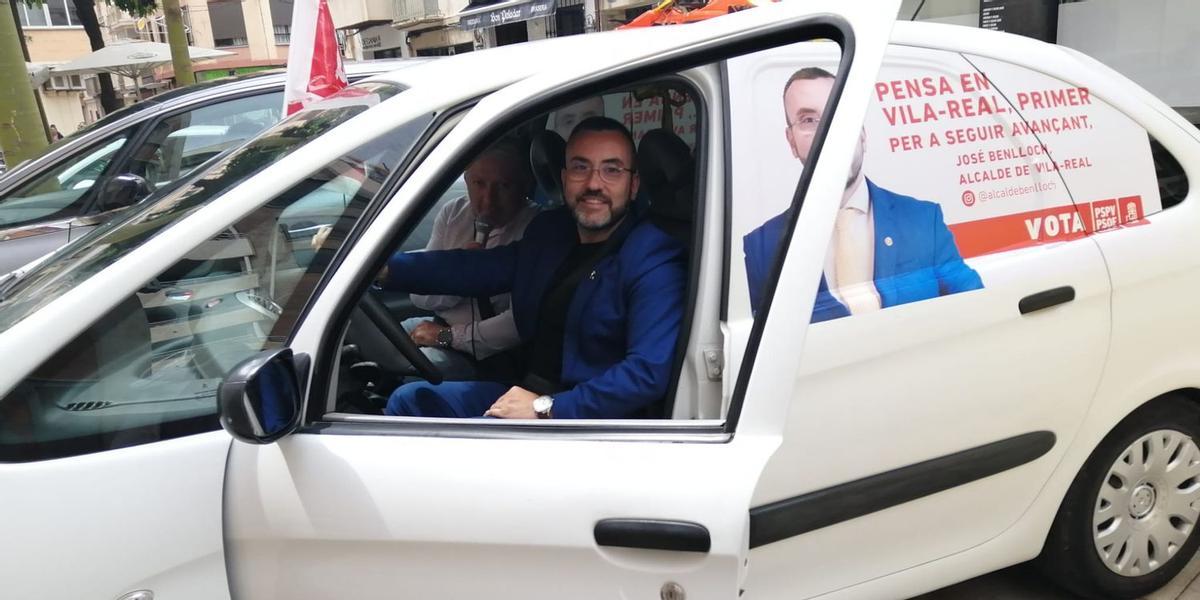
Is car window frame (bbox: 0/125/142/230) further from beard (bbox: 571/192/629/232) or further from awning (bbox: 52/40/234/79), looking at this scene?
awning (bbox: 52/40/234/79)

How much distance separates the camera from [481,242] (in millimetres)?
3107

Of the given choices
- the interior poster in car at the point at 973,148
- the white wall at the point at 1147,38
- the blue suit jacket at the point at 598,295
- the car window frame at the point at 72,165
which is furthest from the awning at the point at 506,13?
the interior poster in car at the point at 973,148

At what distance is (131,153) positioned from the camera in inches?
192

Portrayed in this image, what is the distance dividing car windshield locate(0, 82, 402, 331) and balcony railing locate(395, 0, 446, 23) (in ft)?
73.8

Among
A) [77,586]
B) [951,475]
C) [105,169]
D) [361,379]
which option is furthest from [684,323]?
[105,169]

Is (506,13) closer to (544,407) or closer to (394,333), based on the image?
(394,333)

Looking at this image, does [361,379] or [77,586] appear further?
[361,379]

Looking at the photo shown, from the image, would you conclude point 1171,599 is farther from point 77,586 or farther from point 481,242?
point 77,586

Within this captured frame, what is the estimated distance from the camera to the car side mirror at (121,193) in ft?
15.0

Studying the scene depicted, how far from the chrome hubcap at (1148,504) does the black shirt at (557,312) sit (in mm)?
1437

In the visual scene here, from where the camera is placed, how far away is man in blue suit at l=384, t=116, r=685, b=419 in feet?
6.13

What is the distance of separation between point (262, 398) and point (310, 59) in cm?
173

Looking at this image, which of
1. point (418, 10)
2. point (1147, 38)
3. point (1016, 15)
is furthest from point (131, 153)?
point (418, 10)

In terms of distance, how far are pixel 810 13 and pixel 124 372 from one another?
1422 millimetres
